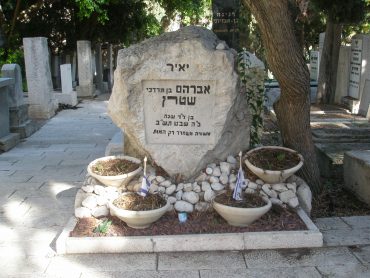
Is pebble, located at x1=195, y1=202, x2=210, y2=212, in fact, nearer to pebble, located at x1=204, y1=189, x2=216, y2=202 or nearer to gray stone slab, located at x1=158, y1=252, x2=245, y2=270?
pebble, located at x1=204, y1=189, x2=216, y2=202

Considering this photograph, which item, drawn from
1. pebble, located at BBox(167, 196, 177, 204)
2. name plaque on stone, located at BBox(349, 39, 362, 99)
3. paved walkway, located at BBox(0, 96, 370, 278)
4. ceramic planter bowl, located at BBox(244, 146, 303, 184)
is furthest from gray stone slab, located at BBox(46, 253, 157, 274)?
name plaque on stone, located at BBox(349, 39, 362, 99)

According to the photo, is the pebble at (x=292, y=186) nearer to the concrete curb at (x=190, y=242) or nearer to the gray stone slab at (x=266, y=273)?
the concrete curb at (x=190, y=242)

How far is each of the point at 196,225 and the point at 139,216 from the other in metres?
0.59

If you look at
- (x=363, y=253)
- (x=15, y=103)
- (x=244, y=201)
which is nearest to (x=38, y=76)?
(x=15, y=103)

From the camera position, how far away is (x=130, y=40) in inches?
822

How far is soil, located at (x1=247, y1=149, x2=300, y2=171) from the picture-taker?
191 inches

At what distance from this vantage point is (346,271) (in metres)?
3.91

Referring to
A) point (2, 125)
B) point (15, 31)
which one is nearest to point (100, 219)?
point (2, 125)

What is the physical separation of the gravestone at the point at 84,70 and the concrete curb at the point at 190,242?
1278 cm

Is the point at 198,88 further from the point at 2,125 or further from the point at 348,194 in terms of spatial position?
the point at 2,125

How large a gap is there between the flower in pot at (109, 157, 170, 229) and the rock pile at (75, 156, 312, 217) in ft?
0.69

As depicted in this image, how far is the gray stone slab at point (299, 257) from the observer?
4.05 m

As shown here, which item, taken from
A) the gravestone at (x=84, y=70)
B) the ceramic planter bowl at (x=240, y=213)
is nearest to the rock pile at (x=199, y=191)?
the ceramic planter bowl at (x=240, y=213)

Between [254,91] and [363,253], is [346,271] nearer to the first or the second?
[363,253]
